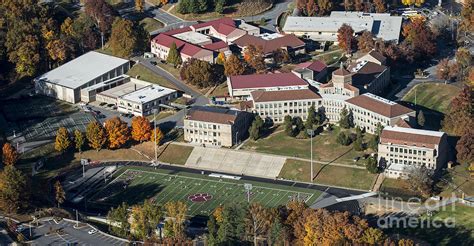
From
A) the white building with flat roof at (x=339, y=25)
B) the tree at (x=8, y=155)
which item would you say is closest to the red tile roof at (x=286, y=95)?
the white building with flat roof at (x=339, y=25)

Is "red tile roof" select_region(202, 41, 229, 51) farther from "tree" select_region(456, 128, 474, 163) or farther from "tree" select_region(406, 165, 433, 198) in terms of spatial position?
"tree" select_region(406, 165, 433, 198)

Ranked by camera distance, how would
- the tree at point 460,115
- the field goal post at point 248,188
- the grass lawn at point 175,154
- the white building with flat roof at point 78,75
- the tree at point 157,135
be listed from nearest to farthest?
the field goal post at point 248,188 → the tree at point 460,115 → the grass lawn at point 175,154 → the tree at point 157,135 → the white building with flat roof at point 78,75

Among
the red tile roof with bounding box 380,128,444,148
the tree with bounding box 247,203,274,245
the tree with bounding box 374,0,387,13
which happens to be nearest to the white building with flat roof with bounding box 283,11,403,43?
the tree with bounding box 374,0,387,13

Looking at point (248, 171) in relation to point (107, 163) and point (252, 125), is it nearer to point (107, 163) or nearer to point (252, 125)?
point (252, 125)

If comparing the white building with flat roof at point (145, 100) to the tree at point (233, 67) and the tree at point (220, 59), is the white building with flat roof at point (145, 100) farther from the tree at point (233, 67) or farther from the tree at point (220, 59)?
the tree at point (220, 59)

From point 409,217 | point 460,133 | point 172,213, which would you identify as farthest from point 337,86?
point 172,213

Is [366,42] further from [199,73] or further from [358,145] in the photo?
[358,145]

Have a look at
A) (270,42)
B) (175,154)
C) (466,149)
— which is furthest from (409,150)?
(270,42)

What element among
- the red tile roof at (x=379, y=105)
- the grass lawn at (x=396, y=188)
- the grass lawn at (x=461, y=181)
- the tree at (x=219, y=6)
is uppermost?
the tree at (x=219, y=6)
